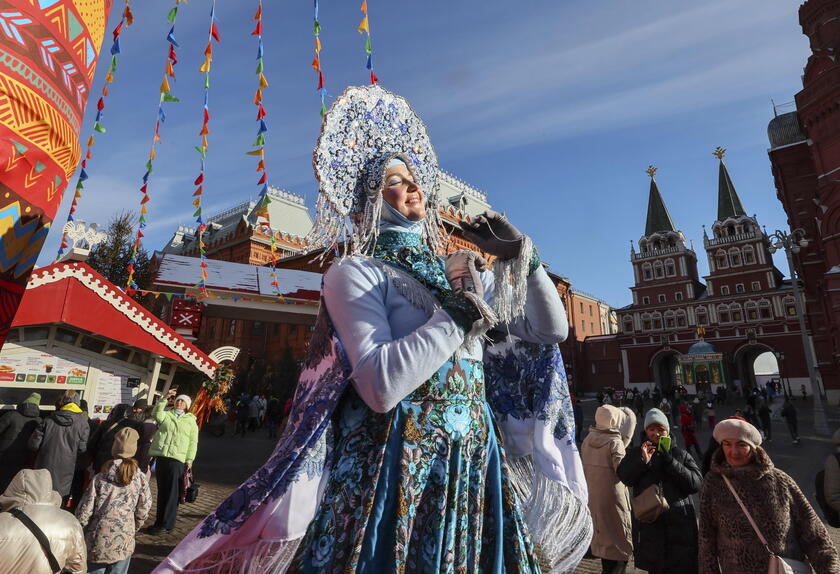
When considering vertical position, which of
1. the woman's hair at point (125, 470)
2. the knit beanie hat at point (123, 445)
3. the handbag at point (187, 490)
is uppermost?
the knit beanie hat at point (123, 445)

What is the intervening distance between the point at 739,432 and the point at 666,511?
3.71 feet

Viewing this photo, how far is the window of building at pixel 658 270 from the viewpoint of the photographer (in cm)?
4559

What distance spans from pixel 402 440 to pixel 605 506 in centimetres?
373

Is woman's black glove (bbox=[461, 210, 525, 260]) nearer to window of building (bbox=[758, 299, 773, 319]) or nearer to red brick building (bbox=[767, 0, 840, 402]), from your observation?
red brick building (bbox=[767, 0, 840, 402])

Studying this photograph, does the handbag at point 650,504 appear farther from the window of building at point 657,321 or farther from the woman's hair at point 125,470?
the window of building at point 657,321

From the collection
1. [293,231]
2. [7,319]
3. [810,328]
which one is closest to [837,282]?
[810,328]

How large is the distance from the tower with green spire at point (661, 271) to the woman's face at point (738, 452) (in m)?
45.8

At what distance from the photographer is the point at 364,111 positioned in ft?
6.72

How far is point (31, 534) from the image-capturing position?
6.70 feet

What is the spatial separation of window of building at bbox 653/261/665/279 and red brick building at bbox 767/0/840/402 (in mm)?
13456

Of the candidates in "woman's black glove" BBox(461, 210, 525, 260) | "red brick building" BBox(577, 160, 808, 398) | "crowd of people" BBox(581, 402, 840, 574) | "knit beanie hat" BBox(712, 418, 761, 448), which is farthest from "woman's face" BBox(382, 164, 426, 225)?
"red brick building" BBox(577, 160, 808, 398)

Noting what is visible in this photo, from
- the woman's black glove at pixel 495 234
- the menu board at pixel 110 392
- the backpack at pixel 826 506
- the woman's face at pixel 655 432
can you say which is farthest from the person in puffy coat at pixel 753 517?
the menu board at pixel 110 392

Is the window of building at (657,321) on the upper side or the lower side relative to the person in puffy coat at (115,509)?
upper

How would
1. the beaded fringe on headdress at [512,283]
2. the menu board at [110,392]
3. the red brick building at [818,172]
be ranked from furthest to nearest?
the red brick building at [818,172]
the menu board at [110,392]
the beaded fringe on headdress at [512,283]
